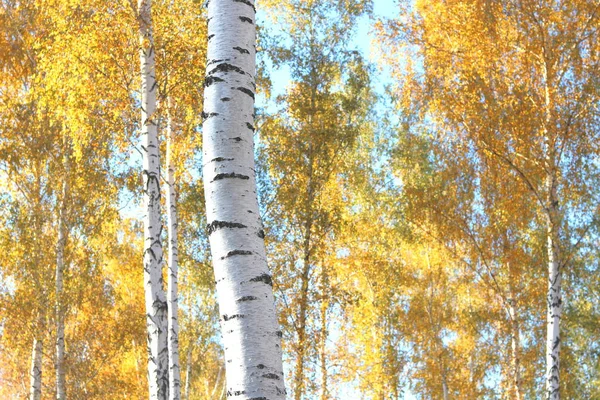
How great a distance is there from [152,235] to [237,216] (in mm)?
6158

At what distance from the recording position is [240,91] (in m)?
4.38

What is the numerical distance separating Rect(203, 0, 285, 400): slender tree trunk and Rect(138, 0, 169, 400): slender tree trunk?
223 inches

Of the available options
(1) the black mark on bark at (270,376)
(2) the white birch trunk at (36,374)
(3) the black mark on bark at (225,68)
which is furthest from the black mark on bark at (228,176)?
(2) the white birch trunk at (36,374)

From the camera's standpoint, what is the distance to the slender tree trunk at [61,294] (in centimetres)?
1596

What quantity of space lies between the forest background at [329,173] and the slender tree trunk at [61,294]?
Result: 7 centimetres

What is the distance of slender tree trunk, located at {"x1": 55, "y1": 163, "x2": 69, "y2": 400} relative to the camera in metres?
16.0

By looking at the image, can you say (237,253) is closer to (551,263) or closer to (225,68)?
(225,68)

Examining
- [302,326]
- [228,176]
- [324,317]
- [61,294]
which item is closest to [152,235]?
[302,326]

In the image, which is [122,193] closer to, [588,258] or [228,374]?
[228,374]

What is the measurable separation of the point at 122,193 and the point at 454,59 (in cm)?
752

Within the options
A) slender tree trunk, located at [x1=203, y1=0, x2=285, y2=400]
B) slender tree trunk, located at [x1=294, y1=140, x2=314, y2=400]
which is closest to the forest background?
slender tree trunk, located at [x1=294, y1=140, x2=314, y2=400]

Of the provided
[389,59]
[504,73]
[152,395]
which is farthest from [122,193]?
[389,59]

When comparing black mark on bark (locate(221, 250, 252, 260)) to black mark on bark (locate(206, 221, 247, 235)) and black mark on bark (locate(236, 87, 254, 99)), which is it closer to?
black mark on bark (locate(206, 221, 247, 235))

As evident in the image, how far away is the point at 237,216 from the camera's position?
161 inches
